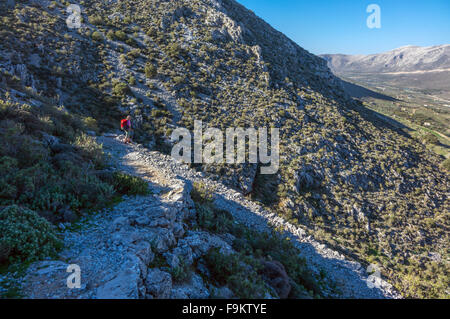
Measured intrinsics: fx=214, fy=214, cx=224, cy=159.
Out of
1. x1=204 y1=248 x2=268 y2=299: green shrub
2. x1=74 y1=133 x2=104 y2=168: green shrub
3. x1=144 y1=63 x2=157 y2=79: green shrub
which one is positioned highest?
x1=144 y1=63 x2=157 y2=79: green shrub

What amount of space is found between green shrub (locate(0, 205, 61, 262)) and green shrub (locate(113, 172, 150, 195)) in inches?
130

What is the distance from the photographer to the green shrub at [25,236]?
4.87m

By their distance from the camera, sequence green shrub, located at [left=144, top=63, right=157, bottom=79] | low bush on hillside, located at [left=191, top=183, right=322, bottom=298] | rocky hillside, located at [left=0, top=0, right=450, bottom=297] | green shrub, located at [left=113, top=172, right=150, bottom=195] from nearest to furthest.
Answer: low bush on hillside, located at [left=191, top=183, right=322, bottom=298], green shrub, located at [left=113, top=172, right=150, bottom=195], rocky hillside, located at [left=0, top=0, right=450, bottom=297], green shrub, located at [left=144, top=63, right=157, bottom=79]

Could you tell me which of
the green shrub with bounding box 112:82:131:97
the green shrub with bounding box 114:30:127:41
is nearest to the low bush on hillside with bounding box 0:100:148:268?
the green shrub with bounding box 112:82:131:97

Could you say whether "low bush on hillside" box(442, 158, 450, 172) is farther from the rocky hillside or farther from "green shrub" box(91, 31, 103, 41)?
"green shrub" box(91, 31, 103, 41)

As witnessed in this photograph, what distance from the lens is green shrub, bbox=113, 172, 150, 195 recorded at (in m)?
8.94

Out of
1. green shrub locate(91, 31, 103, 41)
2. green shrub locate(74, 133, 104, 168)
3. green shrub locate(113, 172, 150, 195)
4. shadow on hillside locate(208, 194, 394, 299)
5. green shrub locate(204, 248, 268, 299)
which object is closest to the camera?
green shrub locate(204, 248, 268, 299)

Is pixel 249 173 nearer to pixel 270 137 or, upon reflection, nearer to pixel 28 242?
pixel 270 137

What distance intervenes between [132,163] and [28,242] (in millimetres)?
8056

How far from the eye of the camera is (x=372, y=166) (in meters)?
27.4

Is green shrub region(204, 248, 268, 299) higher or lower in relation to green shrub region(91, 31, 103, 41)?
lower

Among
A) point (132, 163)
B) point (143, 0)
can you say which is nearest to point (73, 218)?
point (132, 163)

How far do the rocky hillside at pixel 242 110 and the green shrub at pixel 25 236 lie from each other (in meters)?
1.10
